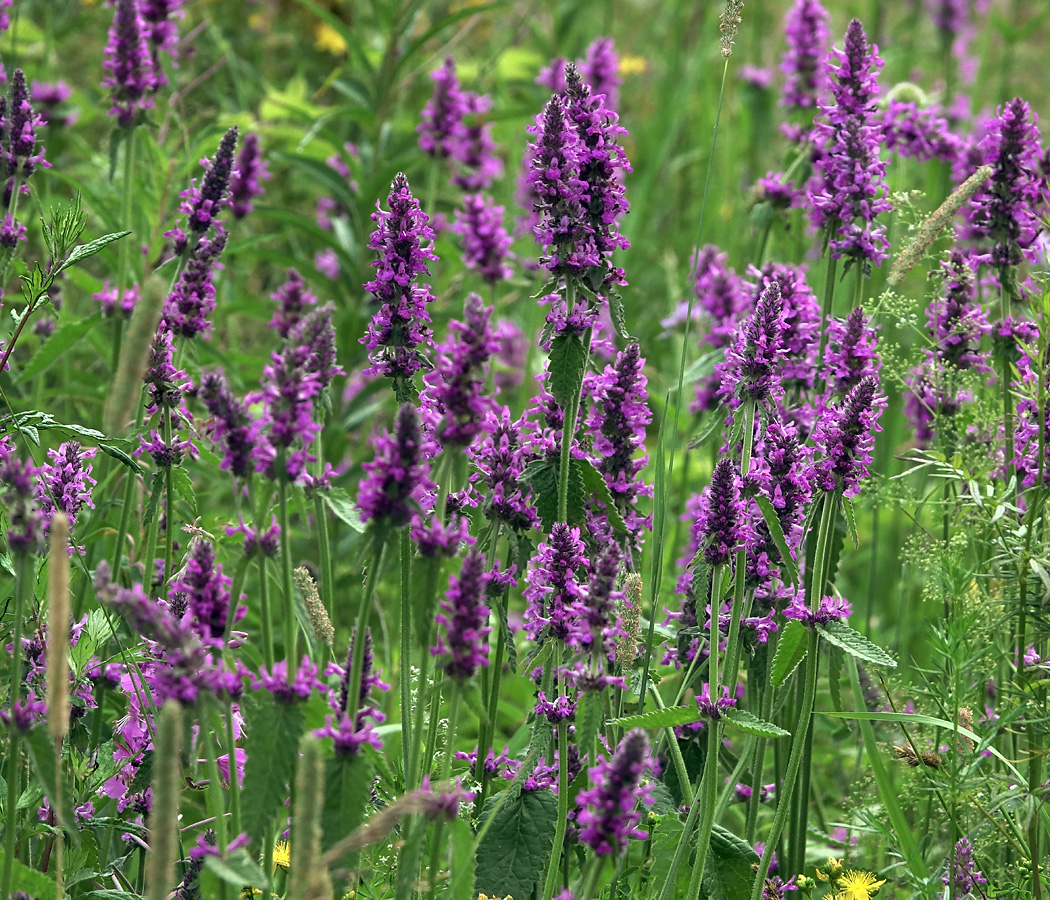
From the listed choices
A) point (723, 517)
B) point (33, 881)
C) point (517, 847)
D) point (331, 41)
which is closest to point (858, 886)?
point (517, 847)

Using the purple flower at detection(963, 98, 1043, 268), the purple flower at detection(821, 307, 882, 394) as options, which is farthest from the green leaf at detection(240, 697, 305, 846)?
the purple flower at detection(963, 98, 1043, 268)

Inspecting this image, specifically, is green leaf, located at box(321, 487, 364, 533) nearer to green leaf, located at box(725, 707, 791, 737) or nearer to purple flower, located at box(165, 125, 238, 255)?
green leaf, located at box(725, 707, 791, 737)

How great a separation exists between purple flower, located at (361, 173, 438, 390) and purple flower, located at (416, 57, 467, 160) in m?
2.31

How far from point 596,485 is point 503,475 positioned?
7.2 inches

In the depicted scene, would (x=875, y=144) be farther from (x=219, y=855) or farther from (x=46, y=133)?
(x=46, y=133)

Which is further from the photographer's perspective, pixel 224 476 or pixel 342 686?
pixel 224 476

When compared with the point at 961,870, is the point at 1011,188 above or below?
above

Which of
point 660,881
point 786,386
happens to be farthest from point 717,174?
point 660,881

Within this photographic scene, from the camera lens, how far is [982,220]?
307 centimetres

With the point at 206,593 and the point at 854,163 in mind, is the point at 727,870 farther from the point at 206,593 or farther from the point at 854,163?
the point at 854,163

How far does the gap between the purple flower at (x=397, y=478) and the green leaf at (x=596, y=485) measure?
1.91ft

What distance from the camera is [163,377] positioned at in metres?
2.43

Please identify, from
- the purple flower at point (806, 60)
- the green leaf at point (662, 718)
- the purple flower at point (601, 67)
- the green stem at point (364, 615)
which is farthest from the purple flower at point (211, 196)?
the purple flower at point (601, 67)

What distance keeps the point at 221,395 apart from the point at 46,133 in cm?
333
